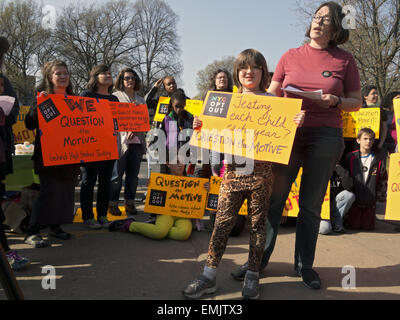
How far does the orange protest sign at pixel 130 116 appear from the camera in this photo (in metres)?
4.36

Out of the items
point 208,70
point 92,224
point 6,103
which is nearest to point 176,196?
point 92,224

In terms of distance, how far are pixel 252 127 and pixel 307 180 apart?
2.08ft

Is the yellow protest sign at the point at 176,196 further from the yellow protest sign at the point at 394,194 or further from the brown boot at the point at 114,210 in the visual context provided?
the yellow protest sign at the point at 394,194

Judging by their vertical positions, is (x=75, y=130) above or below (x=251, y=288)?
above

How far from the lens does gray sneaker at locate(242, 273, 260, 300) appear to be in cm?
233

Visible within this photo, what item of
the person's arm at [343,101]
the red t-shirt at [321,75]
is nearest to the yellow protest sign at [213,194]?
the red t-shirt at [321,75]

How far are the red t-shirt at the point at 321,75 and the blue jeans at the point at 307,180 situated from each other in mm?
105

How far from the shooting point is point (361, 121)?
16.7 feet

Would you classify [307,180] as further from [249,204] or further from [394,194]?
[394,194]

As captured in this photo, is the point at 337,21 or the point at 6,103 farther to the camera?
the point at 6,103

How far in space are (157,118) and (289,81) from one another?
13.0 ft

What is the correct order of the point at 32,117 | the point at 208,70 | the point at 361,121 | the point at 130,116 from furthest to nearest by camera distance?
the point at 208,70, the point at 361,121, the point at 130,116, the point at 32,117

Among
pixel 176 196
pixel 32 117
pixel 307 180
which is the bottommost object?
pixel 176 196
